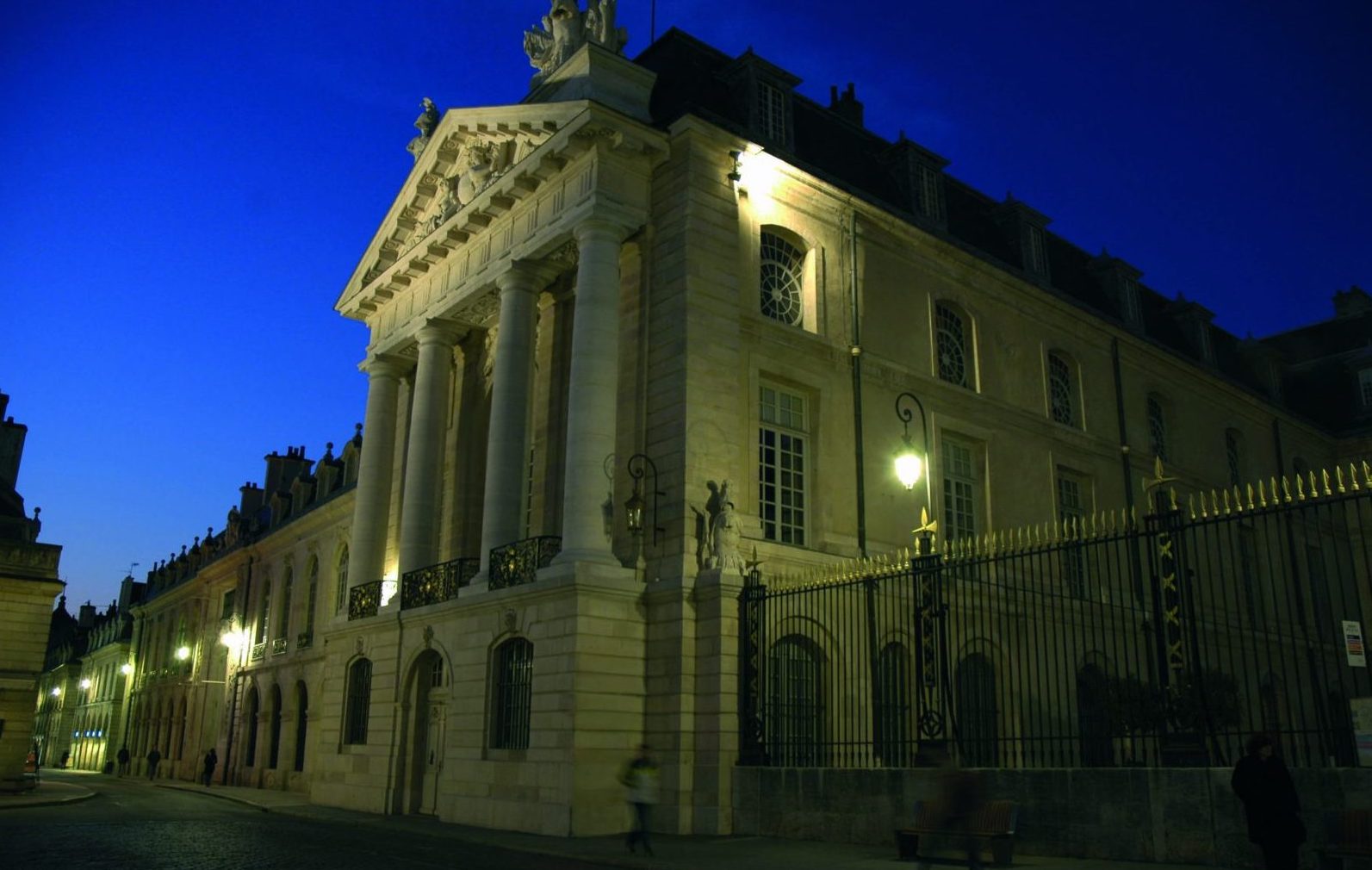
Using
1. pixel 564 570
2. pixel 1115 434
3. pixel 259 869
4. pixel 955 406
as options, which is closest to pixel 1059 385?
pixel 1115 434

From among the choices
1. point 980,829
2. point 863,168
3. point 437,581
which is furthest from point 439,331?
point 980,829

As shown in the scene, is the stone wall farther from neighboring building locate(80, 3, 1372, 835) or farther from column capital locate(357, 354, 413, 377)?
column capital locate(357, 354, 413, 377)

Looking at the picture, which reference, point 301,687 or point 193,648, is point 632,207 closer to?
point 301,687

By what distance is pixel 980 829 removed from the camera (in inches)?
455

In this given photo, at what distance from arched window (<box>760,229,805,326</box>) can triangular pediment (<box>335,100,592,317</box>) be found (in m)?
4.30

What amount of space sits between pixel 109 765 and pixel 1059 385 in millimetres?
53010

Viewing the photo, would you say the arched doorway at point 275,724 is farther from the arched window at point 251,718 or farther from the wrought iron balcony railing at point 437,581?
the wrought iron balcony railing at point 437,581

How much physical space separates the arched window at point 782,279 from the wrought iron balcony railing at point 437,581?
7273 millimetres

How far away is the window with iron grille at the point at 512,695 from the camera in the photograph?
18.2 meters

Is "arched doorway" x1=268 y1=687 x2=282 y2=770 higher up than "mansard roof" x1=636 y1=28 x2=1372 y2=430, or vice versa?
"mansard roof" x1=636 y1=28 x2=1372 y2=430

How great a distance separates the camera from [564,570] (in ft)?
56.0

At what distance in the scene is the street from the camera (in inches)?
488

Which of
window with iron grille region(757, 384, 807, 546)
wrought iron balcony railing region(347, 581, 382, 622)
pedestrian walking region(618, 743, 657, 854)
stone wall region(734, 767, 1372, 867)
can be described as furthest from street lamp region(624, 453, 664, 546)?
wrought iron balcony railing region(347, 581, 382, 622)

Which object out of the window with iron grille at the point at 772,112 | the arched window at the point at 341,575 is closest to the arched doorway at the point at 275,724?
the arched window at the point at 341,575
